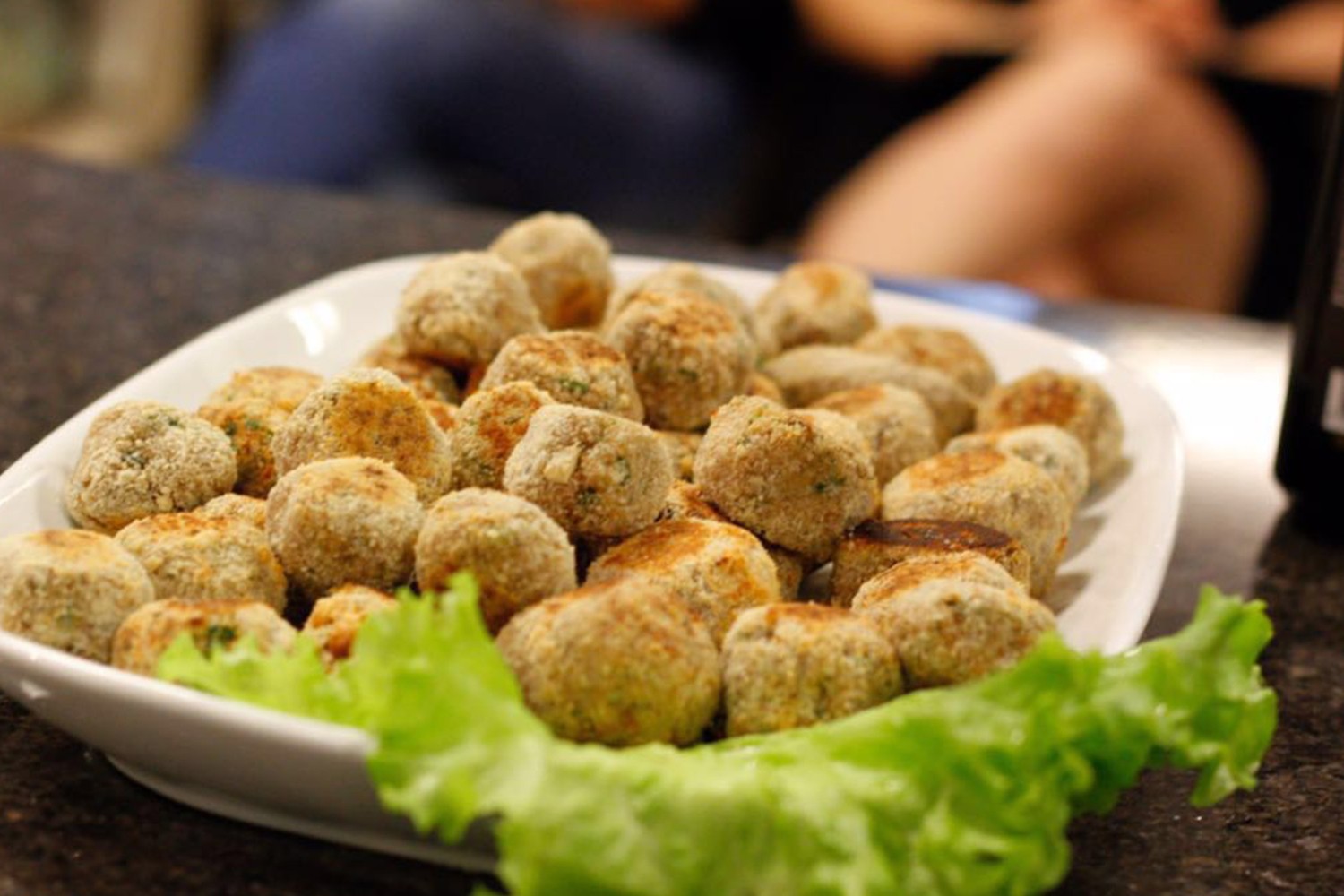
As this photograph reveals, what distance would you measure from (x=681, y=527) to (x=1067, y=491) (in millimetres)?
309

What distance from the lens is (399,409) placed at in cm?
94

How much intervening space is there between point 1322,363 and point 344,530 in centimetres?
71

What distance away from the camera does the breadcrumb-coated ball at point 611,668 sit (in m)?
0.75

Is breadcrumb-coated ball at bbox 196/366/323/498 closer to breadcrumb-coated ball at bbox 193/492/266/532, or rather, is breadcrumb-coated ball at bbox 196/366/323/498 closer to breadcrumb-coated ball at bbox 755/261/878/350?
breadcrumb-coated ball at bbox 193/492/266/532

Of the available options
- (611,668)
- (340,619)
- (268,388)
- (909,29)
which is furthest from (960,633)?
(909,29)

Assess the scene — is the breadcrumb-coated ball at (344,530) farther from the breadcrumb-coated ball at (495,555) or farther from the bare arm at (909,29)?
the bare arm at (909,29)

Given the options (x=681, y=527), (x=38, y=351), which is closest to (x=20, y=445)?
(x=38, y=351)

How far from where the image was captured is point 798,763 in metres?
0.72

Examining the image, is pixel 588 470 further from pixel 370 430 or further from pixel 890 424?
pixel 890 424

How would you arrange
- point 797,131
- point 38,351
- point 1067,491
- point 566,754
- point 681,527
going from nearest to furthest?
point 566,754
point 681,527
point 1067,491
point 38,351
point 797,131

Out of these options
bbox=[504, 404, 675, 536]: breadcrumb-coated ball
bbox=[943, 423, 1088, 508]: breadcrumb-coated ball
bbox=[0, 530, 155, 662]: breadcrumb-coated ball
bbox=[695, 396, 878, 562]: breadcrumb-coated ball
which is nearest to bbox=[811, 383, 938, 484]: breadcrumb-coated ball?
bbox=[943, 423, 1088, 508]: breadcrumb-coated ball

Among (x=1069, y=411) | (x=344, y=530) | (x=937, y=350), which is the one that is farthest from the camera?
(x=937, y=350)

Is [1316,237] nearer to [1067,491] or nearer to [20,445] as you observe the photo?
[1067,491]

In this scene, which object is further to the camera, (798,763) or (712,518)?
(712,518)
